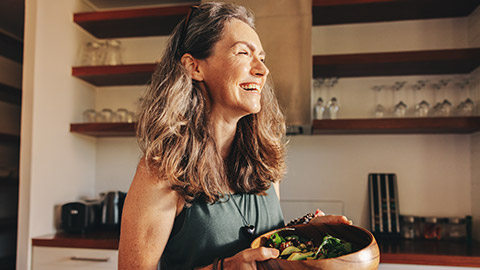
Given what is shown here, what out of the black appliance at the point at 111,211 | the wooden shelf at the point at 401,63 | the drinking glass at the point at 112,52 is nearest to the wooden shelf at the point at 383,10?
the wooden shelf at the point at 401,63

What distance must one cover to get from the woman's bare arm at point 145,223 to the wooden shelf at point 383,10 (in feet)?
5.63

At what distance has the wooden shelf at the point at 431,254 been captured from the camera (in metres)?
1.86

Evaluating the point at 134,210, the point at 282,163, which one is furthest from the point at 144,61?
the point at 134,210

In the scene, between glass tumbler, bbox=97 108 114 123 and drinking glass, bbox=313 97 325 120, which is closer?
drinking glass, bbox=313 97 325 120

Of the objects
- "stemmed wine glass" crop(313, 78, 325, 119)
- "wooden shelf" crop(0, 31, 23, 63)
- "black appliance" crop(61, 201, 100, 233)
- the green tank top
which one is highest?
"wooden shelf" crop(0, 31, 23, 63)

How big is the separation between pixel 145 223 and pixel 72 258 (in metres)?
1.53

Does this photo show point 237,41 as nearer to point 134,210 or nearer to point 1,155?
point 134,210

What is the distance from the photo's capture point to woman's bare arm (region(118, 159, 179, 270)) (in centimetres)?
91

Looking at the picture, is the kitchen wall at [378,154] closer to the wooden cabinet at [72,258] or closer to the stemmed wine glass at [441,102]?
the stemmed wine glass at [441,102]

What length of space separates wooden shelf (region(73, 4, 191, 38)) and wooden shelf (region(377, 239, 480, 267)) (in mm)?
1783

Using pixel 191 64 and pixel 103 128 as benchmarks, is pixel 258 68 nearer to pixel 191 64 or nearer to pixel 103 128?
pixel 191 64

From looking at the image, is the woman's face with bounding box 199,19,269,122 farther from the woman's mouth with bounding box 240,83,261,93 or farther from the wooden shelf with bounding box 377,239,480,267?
the wooden shelf with bounding box 377,239,480,267

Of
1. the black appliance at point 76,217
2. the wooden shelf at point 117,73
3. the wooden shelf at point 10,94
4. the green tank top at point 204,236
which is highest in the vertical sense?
the wooden shelf at point 117,73

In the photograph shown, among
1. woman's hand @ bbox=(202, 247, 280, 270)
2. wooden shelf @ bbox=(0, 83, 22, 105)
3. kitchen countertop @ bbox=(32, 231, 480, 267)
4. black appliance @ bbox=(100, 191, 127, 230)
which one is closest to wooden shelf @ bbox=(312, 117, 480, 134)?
kitchen countertop @ bbox=(32, 231, 480, 267)
